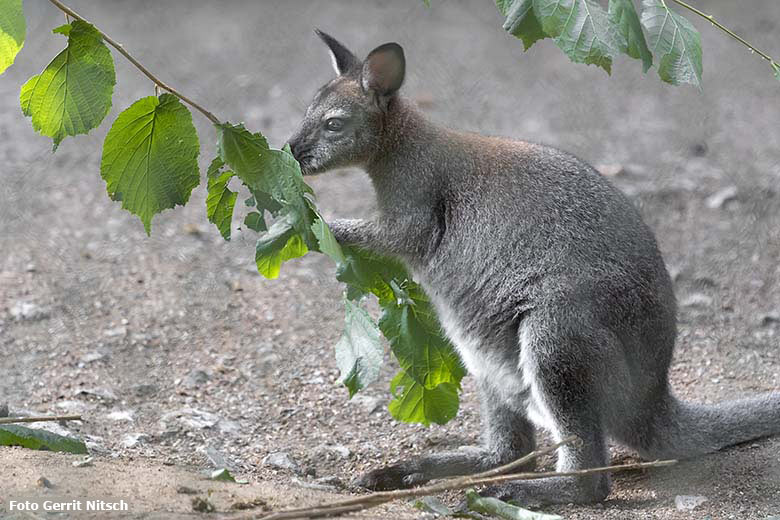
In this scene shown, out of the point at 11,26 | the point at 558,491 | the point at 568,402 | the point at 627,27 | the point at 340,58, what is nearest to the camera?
the point at 11,26

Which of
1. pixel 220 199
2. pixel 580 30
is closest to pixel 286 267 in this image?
pixel 220 199

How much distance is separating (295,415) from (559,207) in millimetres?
1778

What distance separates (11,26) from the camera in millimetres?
3109

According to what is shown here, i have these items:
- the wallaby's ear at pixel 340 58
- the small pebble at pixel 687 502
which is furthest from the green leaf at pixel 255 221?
the small pebble at pixel 687 502

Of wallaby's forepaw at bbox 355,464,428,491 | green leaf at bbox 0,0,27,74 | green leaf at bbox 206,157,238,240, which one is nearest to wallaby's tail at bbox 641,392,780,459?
wallaby's forepaw at bbox 355,464,428,491

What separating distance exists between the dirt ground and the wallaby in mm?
221

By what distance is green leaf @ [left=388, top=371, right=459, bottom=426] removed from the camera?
445cm

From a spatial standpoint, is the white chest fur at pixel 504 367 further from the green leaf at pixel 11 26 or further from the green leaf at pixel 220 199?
the green leaf at pixel 11 26

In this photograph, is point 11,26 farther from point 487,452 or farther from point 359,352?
point 487,452

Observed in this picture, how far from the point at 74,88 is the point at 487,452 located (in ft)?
7.61

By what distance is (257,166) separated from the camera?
3.38 m

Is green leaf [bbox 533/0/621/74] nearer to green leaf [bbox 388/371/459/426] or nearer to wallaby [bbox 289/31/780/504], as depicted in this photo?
wallaby [bbox 289/31/780/504]

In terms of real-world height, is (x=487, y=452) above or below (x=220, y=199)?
below

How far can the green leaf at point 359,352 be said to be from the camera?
3.88m
